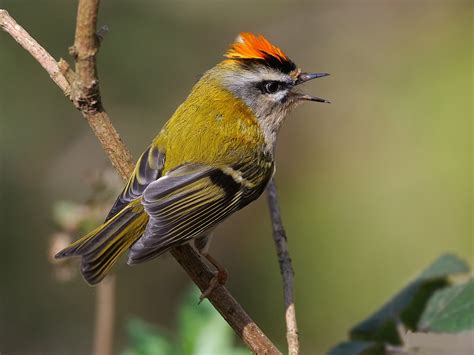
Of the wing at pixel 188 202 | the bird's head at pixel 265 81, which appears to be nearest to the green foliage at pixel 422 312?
the wing at pixel 188 202

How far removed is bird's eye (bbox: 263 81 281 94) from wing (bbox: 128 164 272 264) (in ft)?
1.21

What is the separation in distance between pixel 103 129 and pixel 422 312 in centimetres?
92

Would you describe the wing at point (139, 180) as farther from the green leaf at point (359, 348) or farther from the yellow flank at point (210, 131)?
the green leaf at point (359, 348)

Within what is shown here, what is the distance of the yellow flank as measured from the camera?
240 cm

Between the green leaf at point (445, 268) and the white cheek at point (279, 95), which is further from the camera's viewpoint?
the white cheek at point (279, 95)

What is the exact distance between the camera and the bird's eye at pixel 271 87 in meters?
2.72

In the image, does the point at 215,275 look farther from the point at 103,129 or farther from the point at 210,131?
the point at 210,131

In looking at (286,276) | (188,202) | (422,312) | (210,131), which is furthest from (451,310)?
(210,131)

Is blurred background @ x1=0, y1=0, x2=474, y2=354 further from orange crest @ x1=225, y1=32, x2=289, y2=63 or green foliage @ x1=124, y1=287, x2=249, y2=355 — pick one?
green foliage @ x1=124, y1=287, x2=249, y2=355

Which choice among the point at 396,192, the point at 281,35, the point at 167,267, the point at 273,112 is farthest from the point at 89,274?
the point at 281,35

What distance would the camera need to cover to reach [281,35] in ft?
18.1

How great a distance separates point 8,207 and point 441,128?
8.96ft

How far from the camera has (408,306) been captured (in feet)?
6.27

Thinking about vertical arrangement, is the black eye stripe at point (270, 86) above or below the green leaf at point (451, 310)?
above
